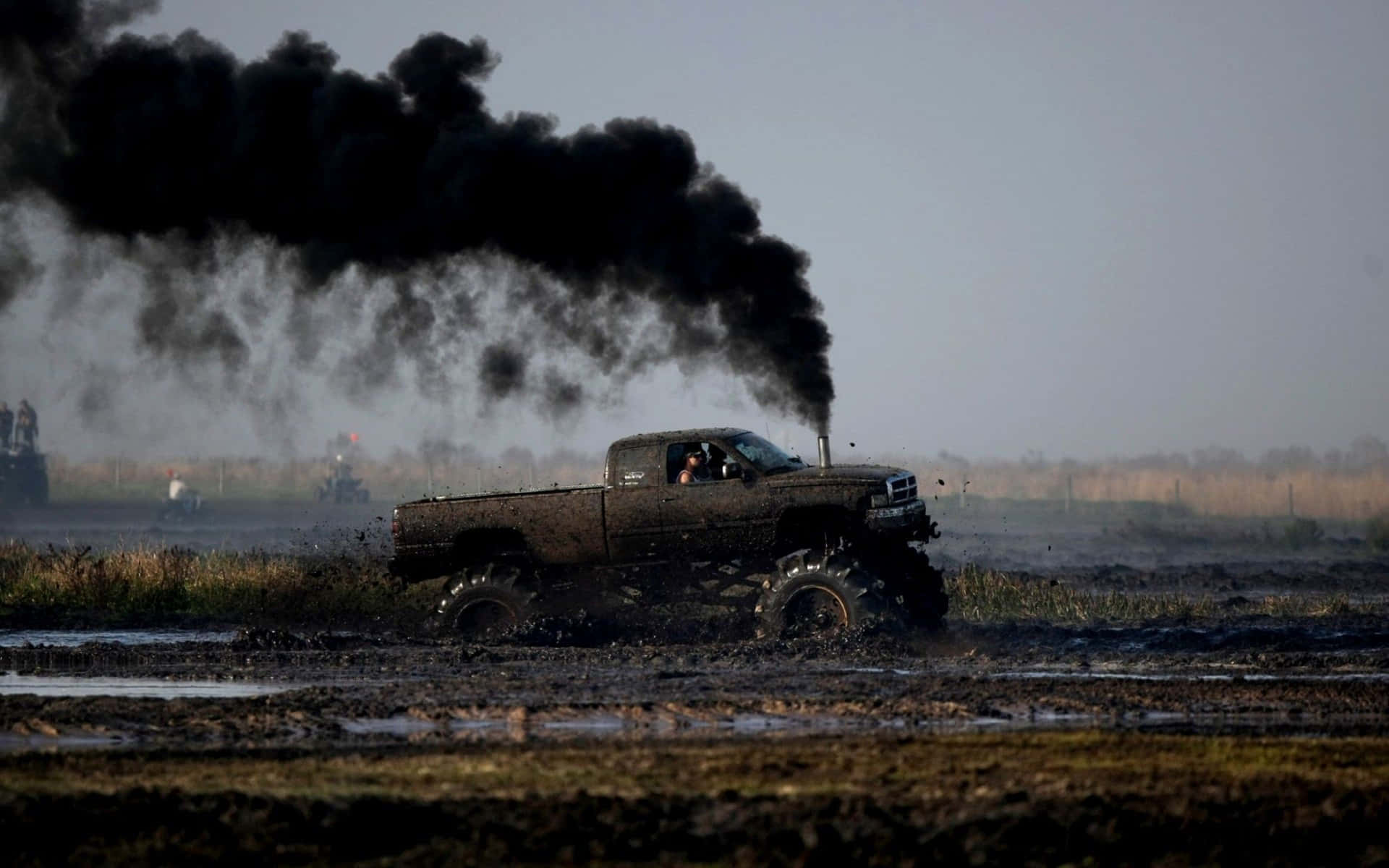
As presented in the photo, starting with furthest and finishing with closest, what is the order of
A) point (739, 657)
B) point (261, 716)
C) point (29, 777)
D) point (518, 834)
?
point (739, 657) < point (261, 716) < point (29, 777) < point (518, 834)

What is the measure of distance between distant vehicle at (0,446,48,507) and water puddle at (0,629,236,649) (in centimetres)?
4500

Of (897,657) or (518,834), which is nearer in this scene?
(518,834)

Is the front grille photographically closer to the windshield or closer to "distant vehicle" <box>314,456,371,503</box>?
the windshield

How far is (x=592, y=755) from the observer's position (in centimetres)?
1134

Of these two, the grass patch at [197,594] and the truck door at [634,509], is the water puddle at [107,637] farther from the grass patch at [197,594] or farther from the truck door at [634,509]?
the truck door at [634,509]

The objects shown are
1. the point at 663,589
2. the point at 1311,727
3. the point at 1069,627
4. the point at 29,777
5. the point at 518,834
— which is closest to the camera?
the point at 518,834

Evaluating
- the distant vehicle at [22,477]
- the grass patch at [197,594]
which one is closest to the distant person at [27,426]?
the distant vehicle at [22,477]

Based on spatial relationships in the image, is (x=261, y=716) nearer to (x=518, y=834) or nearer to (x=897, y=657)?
(x=518, y=834)

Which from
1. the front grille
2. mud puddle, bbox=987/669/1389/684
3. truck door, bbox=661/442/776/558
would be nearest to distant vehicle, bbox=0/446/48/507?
truck door, bbox=661/442/776/558

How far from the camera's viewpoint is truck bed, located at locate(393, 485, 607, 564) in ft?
67.8

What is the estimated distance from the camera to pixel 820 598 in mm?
19797

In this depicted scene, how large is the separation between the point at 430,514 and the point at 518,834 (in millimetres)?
12551

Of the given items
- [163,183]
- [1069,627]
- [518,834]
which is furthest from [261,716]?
[163,183]

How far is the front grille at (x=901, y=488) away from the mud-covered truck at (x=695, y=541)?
Result: 0.02m
